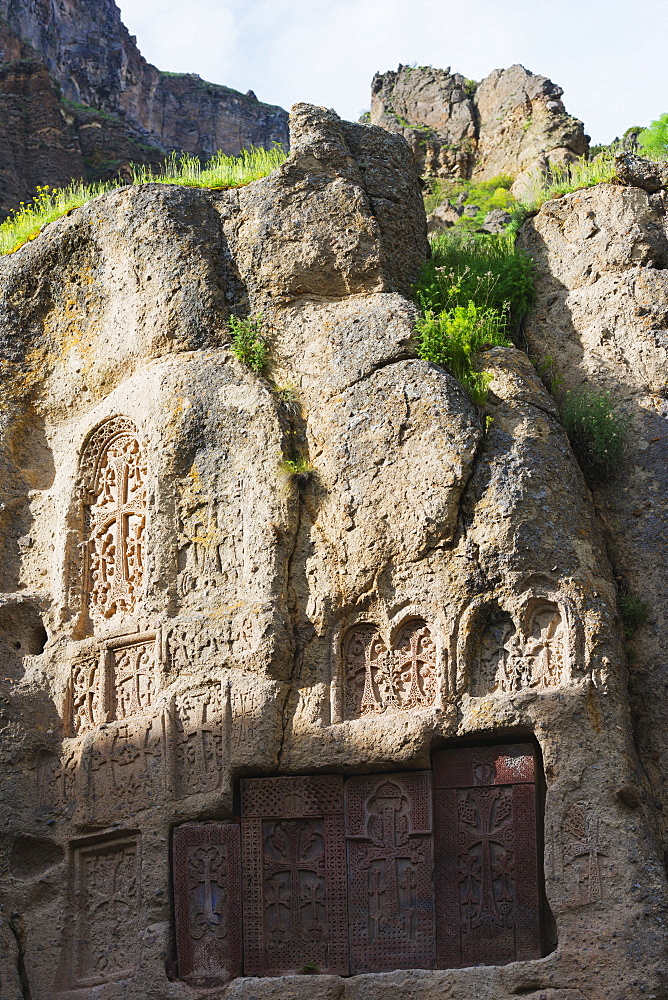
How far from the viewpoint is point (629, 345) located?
39.1 ft

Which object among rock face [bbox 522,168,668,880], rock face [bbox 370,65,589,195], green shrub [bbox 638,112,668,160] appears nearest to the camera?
rock face [bbox 522,168,668,880]

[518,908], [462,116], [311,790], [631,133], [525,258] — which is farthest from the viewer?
[462,116]

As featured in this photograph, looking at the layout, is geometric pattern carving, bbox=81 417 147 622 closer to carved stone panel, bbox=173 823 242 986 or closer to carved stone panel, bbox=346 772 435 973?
carved stone panel, bbox=173 823 242 986

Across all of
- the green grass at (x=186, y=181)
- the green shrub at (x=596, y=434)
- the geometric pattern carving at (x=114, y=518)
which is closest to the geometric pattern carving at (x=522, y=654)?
the green shrub at (x=596, y=434)

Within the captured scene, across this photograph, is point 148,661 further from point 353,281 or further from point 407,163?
point 407,163

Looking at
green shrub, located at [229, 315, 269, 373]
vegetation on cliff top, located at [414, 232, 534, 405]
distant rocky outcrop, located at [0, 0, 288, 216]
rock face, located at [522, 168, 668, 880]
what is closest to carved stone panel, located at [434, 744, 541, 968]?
rock face, located at [522, 168, 668, 880]

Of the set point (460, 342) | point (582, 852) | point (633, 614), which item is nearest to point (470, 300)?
point (460, 342)

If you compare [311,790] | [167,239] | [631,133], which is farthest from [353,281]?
[631,133]

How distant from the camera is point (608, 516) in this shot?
11.1 meters

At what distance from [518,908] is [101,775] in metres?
3.69

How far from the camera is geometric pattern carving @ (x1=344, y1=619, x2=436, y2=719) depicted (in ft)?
33.1

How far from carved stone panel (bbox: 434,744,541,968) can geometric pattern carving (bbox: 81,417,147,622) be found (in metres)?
3.32

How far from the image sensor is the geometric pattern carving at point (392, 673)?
10.1 meters

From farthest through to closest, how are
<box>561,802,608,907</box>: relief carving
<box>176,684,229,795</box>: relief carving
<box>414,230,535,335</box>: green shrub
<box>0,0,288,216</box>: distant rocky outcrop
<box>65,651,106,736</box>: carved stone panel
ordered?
<box>0,0,288,216</box>: distant rocky outcrop < <box>414,230,535,335</box>: green shrub < <box>65,651,106,736</box>: carved stone panel < <box>176,684,229,795</box>: relief carving < <box>561,802,608,907</box>: relief carving
